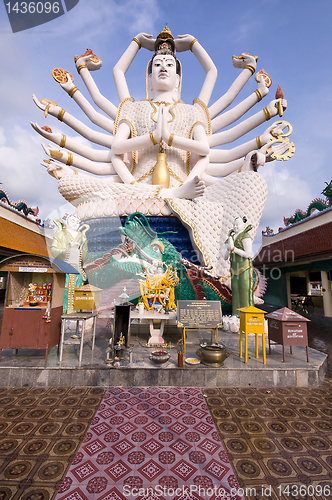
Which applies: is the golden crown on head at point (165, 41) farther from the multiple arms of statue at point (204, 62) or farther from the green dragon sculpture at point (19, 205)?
the green dragon sculpture at point (19, 205)

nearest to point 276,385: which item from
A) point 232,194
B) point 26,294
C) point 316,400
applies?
point 316,400

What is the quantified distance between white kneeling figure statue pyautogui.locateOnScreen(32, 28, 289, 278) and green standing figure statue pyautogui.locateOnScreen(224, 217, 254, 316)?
1493 millimetres

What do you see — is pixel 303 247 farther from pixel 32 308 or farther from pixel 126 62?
pixel 126 62

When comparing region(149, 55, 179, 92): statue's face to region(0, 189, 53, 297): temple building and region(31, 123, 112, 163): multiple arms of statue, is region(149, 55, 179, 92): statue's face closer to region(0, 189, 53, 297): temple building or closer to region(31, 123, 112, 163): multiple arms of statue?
region(31, 123, 112, 163): multiple arms of statue

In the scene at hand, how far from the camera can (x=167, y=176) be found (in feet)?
33.0

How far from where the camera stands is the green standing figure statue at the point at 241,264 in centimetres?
572

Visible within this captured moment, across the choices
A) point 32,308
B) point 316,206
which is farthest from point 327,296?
point 32,308

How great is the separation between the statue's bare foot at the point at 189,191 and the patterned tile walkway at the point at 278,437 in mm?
Result: 5831

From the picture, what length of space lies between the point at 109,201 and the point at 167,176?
2954mm

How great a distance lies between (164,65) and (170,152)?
3.41m

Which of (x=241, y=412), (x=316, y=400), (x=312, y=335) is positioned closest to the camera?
(x=241, y=412)

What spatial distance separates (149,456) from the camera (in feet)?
6.86

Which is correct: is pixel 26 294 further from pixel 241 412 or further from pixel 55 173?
pixel 55 173

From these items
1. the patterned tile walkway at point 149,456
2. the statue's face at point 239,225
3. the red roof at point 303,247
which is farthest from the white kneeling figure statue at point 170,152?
the patterned tile walkway at point 149,456
